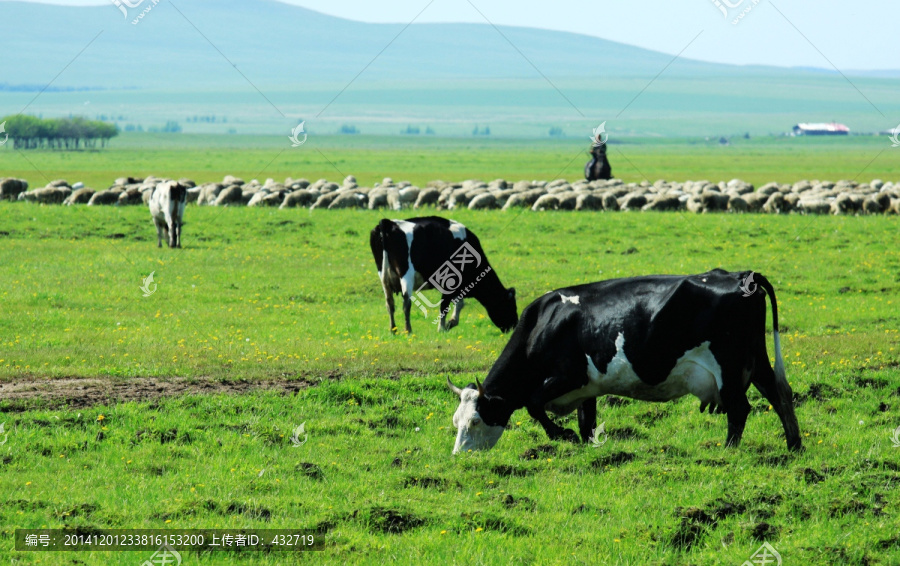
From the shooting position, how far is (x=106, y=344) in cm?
1620

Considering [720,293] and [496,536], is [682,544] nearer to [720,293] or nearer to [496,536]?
[496,536]

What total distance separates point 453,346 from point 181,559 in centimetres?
915

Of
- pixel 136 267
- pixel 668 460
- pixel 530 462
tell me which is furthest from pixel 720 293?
pixel 136 267

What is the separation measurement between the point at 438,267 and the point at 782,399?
8.52 meters

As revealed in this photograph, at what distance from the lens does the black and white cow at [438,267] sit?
700 inches

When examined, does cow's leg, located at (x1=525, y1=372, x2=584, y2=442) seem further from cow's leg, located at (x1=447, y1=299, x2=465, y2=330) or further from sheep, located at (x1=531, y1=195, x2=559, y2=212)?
sheep, located at (x1=531, y1=195, x2=559, y2=212)

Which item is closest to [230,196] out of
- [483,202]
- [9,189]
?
[9,189]

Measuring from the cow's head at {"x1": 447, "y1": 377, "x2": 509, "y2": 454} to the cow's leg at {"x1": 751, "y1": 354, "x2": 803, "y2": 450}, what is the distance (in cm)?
283

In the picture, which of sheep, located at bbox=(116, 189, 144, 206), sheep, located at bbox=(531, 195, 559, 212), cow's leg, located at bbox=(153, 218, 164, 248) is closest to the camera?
cow's leg, located at bbox=(153, 218, 164, 248)

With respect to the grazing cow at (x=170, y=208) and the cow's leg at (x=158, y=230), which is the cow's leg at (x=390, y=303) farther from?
the cow's leg at (x=158, y=230)

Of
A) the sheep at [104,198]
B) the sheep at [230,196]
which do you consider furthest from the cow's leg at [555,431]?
the sheep at [230,196]

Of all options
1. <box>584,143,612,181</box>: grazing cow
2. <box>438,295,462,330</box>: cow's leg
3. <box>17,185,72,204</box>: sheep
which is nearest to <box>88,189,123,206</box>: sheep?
<box>17,185,72,204</box>: sheep

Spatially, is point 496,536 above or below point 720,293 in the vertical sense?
below

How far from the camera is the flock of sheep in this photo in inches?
1521
